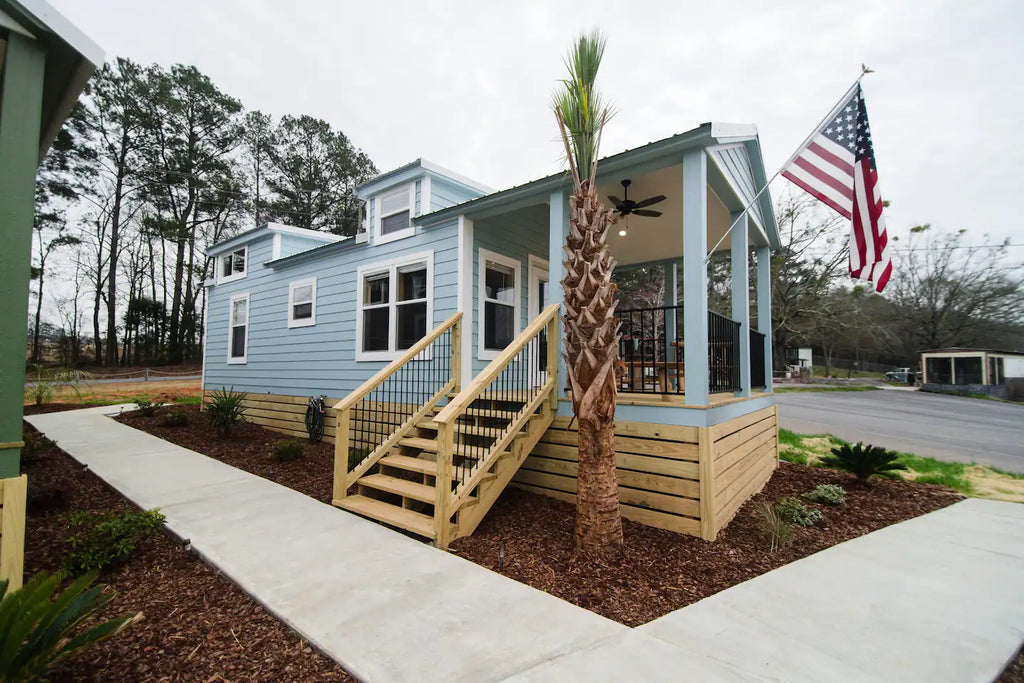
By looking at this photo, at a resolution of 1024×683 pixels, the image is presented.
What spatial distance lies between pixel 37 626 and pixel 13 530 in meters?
1.02

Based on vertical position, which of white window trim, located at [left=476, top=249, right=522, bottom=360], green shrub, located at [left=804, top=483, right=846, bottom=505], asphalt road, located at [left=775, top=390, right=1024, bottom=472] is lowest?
asphalt road, located at [left=775, top=390, right=1024, bottom=472]

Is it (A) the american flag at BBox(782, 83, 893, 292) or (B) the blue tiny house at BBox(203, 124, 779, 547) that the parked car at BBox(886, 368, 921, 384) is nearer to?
(B) the blue tiny house at BBox(203, 124, 779, 547)

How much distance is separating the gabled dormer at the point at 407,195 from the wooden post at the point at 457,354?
1.90 meters

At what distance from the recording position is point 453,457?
4188 millimetres

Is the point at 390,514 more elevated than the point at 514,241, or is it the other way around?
the point at 514,241

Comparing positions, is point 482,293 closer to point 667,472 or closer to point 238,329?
point 667,472

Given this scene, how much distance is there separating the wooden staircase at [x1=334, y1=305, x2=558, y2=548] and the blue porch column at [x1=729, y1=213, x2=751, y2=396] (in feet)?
7.68

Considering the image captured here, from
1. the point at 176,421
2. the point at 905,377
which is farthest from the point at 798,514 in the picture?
the point at 905,377

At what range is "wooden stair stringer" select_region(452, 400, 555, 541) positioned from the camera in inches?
137

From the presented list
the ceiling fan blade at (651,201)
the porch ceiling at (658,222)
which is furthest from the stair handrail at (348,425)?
the porch ceiling at (658,222)

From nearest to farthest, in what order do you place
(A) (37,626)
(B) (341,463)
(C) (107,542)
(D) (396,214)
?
(A) (37,626), (C) (107,542), (B) (341,463), (D) (396,214)

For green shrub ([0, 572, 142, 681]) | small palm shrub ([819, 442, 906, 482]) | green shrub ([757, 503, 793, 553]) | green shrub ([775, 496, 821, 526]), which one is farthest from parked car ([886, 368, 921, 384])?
green shrub ([0, 572, 142, 681])

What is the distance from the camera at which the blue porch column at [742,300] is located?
5.07 meters

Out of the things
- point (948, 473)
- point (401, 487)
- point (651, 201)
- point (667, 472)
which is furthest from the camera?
point (948, 473)
